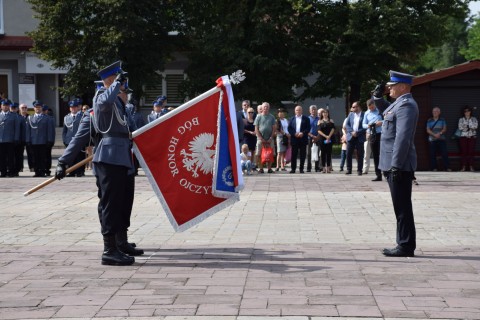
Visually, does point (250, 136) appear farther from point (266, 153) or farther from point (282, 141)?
point (282, 141)

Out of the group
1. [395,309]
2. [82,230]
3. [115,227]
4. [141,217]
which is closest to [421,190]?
[141,217]

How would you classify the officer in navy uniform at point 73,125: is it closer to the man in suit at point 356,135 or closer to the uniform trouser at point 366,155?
the man in suit at point 356,135

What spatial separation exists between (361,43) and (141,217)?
26419mm

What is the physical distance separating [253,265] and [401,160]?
1976mm

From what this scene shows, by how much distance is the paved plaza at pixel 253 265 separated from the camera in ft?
22.1

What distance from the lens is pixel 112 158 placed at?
8969mm

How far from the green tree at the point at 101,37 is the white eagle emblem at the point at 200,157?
2757 centimetres

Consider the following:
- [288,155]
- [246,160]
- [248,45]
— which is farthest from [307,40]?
[246,160]

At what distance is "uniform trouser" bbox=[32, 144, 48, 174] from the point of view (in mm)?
23094

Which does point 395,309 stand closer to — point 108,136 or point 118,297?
point 118,297

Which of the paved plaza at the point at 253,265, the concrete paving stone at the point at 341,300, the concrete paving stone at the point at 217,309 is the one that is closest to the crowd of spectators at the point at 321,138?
the paved plaza at the point at 253,265

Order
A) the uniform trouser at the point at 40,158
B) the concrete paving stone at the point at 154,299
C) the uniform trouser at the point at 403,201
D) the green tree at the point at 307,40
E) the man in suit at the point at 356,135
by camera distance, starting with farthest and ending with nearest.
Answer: the green tree at the point at 307,40, the uniform trouser at the point at 40,158, the man in suit at the point at 356,135, the uniform trouser at the point at 403,201, the concrete paving stone at the point at 154,299

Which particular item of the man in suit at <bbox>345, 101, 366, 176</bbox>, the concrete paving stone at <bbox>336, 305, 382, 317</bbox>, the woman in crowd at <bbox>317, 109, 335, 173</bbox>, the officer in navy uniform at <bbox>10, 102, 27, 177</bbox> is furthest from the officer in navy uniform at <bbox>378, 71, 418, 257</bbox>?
the officer in navy uniform at <bbox>10, 102, 27, 177</bbox>

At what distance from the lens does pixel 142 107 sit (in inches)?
1828
